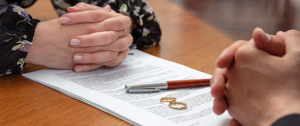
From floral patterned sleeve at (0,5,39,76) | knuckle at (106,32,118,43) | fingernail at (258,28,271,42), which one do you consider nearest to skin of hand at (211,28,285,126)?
fingernail at (258,28,271,42)

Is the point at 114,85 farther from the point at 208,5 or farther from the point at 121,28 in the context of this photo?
the point at 208,5

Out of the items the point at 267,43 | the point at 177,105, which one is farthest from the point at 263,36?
the point at 177,105

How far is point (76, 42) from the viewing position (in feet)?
2.55

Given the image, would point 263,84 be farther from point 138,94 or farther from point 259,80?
point 138,94

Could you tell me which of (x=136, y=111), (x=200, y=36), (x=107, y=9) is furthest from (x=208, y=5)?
(x=136, y=111)

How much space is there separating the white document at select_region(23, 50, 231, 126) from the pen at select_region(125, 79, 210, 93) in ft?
0.03

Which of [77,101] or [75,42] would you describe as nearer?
[77,101]

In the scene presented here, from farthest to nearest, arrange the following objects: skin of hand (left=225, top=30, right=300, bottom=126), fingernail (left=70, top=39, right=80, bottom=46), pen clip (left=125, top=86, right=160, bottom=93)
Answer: fingernail (left=70, top=39, right=80, bottom=46)
pen clip (left=125, top=86, right=160, bottom=93)
skin of hand (left=225, top=30, right=300, bottom=126)

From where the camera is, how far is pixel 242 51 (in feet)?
1.60

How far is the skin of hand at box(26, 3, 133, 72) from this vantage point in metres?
0.78

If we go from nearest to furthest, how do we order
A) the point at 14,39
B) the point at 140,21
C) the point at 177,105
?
1. the point at 177,105
2. the point at 14,39
3. the point at 140,21

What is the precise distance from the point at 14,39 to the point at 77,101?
23cm

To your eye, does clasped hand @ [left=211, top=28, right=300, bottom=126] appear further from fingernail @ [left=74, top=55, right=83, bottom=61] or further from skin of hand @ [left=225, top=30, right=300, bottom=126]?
fingernail @ [left=74, top=55, right=83, bottom=61]

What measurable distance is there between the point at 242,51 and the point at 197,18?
90 cm
